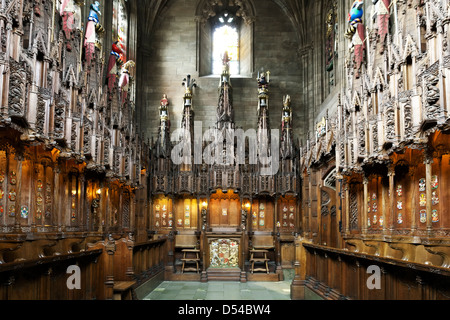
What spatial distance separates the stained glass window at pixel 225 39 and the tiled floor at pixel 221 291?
1447 centimetres

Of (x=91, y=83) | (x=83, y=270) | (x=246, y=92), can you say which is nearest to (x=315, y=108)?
(x=246, y=92)

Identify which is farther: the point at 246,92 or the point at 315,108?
the point at 246,92

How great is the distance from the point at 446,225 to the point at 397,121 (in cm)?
248

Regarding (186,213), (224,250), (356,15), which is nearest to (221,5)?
(186,213)

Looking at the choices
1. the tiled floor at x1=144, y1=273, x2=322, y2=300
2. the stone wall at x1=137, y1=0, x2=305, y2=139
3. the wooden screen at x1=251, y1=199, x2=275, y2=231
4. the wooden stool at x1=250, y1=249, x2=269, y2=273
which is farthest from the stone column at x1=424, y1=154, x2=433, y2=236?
the stone wall at x1=137, y1=0, x2=305, y2=139

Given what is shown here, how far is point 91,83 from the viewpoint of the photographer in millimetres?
14664

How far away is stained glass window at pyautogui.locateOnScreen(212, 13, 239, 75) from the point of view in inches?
1082

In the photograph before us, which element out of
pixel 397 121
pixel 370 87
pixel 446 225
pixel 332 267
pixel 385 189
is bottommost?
pixel 332 267

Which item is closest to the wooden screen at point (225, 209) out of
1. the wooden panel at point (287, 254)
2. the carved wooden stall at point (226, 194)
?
the carved wooden stall at point (226, 194)

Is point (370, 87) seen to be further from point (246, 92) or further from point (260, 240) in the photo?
point (246, 92)

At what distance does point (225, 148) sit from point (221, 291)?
296 inches

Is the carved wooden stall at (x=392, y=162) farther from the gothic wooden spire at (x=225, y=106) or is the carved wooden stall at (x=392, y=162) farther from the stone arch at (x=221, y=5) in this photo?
the stone arch at (x=221, y=5)

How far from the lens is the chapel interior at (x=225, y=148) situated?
8.75 meters

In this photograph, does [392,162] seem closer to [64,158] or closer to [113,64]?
[64,158]
